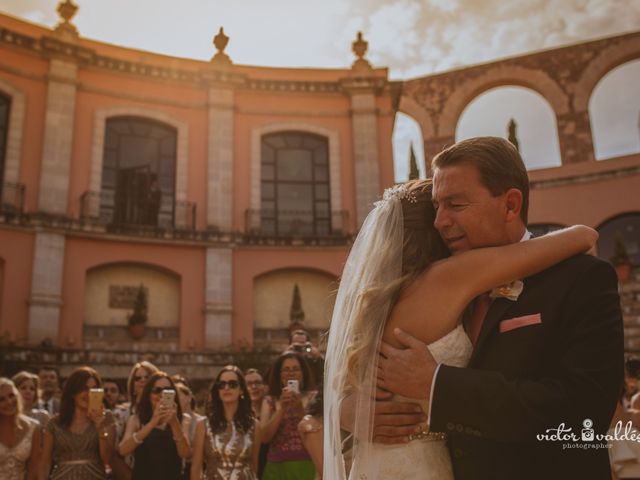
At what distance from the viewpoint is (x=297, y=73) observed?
21.3 m

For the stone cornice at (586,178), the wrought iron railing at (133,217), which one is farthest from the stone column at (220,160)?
the stone cornice at (586,178)

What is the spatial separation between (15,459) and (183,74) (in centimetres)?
1597

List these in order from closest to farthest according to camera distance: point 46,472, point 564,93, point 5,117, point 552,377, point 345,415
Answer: point 552,377, point 345,415, point 46,472, point 5,117, point 564,93

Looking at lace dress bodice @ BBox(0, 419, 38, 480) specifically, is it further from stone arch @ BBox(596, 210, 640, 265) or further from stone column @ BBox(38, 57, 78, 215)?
stone arch @ BBox(596, 210, 640, 265)

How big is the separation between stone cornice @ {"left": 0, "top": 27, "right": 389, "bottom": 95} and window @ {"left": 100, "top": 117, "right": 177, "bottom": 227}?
167 centimetres

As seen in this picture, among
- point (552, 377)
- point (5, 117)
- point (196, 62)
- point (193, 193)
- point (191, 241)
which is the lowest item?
point (552, 377)

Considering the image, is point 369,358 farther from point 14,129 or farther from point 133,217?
point 14,129

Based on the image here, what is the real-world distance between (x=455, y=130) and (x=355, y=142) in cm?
541

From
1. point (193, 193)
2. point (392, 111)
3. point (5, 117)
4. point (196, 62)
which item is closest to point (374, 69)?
point (392, 111)

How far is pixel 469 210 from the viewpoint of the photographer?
81.4 inches

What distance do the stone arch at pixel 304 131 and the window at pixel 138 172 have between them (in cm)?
267

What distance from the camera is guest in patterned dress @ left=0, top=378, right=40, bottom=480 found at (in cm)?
568

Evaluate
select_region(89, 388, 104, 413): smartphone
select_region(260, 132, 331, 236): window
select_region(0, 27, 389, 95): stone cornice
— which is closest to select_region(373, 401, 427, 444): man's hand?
select_region(89, 388, 104, 413): smartphone

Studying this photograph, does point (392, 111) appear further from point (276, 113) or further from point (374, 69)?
point (276, 113)
